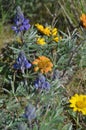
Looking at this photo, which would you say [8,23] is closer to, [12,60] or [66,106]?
[12,60]

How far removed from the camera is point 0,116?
2098mm

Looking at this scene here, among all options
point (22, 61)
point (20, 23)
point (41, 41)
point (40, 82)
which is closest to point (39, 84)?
point (40, 82)

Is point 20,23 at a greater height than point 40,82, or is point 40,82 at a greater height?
point 20,23

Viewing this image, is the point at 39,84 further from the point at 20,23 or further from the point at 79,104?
A: the point at 20,23

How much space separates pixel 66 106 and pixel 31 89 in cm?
23

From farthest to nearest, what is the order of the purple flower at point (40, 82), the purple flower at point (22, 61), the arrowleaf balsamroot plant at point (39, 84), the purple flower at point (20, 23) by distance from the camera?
1. the purple flower at point (20, 23)
2. the purple flower at point (22, 61)
3. the arrowleaf balsamroot plant at point (39, 84)
4. the purple flower at point (40, 82)

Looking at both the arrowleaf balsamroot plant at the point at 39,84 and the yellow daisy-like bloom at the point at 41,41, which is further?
the yellow daisy-like bloom at the point at 41,41

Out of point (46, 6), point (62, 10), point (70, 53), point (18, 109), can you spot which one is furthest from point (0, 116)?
point (46, 6)

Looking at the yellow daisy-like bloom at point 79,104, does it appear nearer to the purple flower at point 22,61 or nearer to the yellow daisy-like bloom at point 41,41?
the purple flower at point 22,61

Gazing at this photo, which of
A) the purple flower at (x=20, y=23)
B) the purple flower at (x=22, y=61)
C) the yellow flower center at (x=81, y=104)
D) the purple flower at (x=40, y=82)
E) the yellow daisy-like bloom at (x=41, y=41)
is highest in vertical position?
the purple flower at (x=20, y=23)

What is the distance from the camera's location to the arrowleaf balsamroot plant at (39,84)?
6.81 ft

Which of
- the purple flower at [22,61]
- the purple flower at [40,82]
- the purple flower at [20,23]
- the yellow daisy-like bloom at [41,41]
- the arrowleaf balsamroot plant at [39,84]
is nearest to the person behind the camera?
the purple flower at [40,82]

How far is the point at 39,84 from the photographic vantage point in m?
1.98

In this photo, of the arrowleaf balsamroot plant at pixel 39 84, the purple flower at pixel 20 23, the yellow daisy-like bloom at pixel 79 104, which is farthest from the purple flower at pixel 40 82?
the purple flower at pixel 20 23
